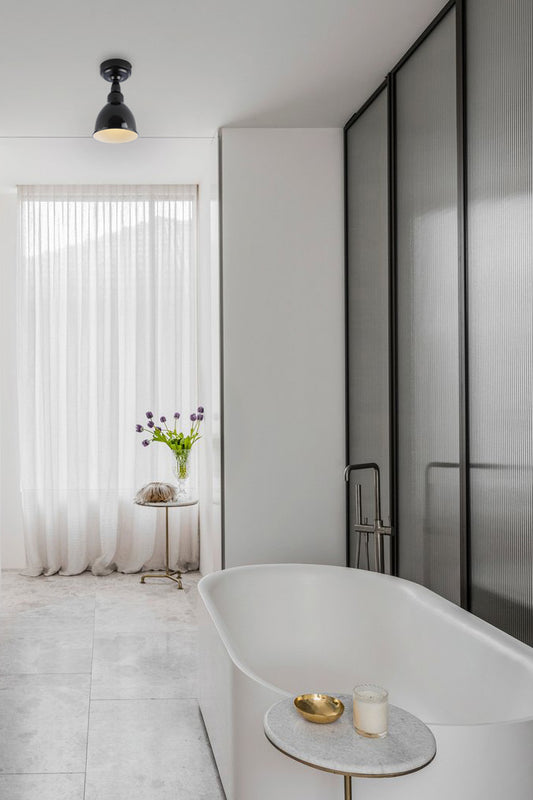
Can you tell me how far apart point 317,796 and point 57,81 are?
2900 mm

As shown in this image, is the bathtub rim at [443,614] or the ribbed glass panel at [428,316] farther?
the ribbed glass panel at [428,316]

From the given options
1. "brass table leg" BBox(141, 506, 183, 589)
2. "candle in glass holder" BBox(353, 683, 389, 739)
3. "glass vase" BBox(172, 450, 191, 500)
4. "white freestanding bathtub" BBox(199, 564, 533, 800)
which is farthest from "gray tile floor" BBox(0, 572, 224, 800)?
"candle in glass holder" BBox(353, 683, 389, 739)

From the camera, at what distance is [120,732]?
274cm

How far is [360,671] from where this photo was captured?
2.79 metres

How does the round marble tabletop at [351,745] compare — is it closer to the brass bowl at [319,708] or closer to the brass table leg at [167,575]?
the brass bowl at [319,708]

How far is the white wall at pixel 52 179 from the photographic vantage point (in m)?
4.06

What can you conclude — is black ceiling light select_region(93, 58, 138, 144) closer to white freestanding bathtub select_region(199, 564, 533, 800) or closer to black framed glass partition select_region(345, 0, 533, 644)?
black framed glass partition select_region(345, 0, 533, 644)

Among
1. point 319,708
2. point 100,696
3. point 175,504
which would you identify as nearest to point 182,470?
point 175,504

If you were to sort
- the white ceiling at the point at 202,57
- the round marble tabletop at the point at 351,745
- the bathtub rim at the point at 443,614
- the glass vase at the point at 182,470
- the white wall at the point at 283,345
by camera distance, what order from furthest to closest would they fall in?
the glass vase at the point at 182,470 → the white wall at the point at 283,345 → the white ceiling at the point at 202,57 → the bathtub rim at the point at 443,614 → the round marble tabletop at the point at 351,745

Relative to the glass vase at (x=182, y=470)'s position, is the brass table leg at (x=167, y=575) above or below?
below

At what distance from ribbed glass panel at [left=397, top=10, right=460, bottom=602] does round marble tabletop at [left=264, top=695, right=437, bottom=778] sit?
3.69 feet

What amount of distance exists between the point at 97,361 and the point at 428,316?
9.39 ft

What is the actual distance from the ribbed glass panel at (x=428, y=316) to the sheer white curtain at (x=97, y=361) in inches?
91.6

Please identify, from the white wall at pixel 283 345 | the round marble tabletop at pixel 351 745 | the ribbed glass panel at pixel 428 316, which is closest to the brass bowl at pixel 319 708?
the round marble tabletop at pixel 351 745
